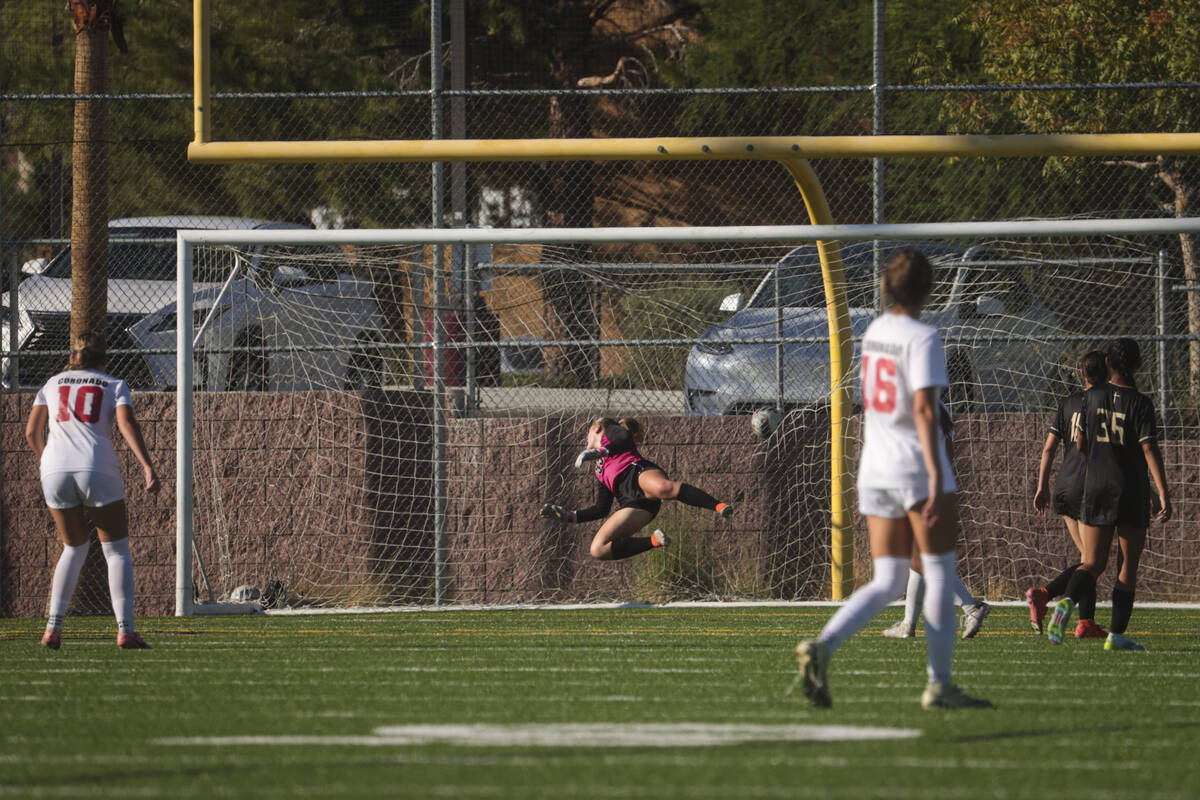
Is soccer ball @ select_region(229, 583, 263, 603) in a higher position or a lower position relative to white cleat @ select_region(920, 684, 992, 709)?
lower

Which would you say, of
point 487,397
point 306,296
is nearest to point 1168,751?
point 487,397

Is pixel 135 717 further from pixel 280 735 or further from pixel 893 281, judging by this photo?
pixel 893 281

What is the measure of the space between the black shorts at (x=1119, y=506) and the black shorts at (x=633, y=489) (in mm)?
3691

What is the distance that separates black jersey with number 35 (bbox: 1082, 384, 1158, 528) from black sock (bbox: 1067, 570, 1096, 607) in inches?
12.8

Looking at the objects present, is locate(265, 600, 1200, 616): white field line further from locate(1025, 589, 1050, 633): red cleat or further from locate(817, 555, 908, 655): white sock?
locate(817, 555, 908, 655): white sock

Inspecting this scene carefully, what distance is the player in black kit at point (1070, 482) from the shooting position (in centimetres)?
970

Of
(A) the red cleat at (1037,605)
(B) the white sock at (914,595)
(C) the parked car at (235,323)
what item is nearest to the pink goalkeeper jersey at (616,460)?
(C) the parked car at (235,323)

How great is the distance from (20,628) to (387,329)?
3837 millimetres

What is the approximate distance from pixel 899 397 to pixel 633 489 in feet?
19.1

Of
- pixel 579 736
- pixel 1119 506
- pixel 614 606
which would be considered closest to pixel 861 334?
pixel 614 606

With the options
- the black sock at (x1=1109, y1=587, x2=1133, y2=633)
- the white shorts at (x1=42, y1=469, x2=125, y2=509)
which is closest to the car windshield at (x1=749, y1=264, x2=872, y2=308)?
the black sock at (x1=1109, y1=587, x2=1133, y2=633)

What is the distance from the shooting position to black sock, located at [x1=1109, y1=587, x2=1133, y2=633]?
936 centimetres

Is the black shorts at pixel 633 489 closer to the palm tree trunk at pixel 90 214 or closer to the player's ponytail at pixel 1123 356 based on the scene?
the player's ponytail at pixel 1123 356

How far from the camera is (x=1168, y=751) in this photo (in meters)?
5.74
